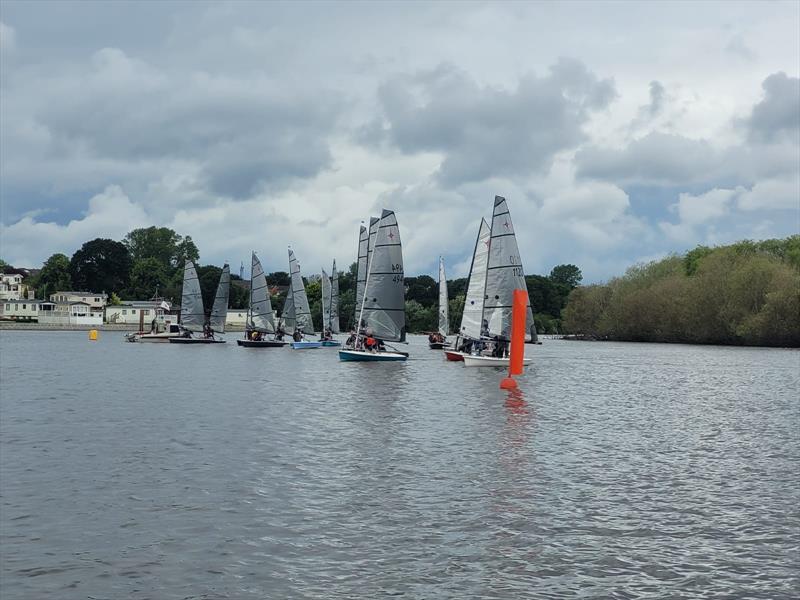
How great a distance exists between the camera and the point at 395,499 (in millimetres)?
18906

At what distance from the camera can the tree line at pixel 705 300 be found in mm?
120062

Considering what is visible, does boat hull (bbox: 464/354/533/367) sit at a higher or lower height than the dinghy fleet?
lower

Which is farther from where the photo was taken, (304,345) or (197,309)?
(197,309)

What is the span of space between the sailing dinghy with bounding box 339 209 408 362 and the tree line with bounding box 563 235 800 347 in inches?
2733

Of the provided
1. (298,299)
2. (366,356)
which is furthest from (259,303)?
(366,356)

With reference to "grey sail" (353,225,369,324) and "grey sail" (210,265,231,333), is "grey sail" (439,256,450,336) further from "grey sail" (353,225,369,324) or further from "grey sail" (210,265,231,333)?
"grey sail" (210,265,231,333)

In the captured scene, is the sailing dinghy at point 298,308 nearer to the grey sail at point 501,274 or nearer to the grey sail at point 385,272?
the grey sail at point 385,272

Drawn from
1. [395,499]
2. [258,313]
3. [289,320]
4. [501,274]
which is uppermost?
[501,274]

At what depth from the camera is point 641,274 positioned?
16362cm

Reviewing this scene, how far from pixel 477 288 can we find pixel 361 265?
18934 millimetres

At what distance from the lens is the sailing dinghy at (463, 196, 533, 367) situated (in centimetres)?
6462

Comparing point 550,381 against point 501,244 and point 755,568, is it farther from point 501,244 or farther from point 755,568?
point 755,568

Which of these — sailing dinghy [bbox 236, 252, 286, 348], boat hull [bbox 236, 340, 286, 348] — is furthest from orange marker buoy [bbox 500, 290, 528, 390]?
boat hull [bbox 236, 340, 286, 348]

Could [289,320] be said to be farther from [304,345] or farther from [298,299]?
[304,345]
